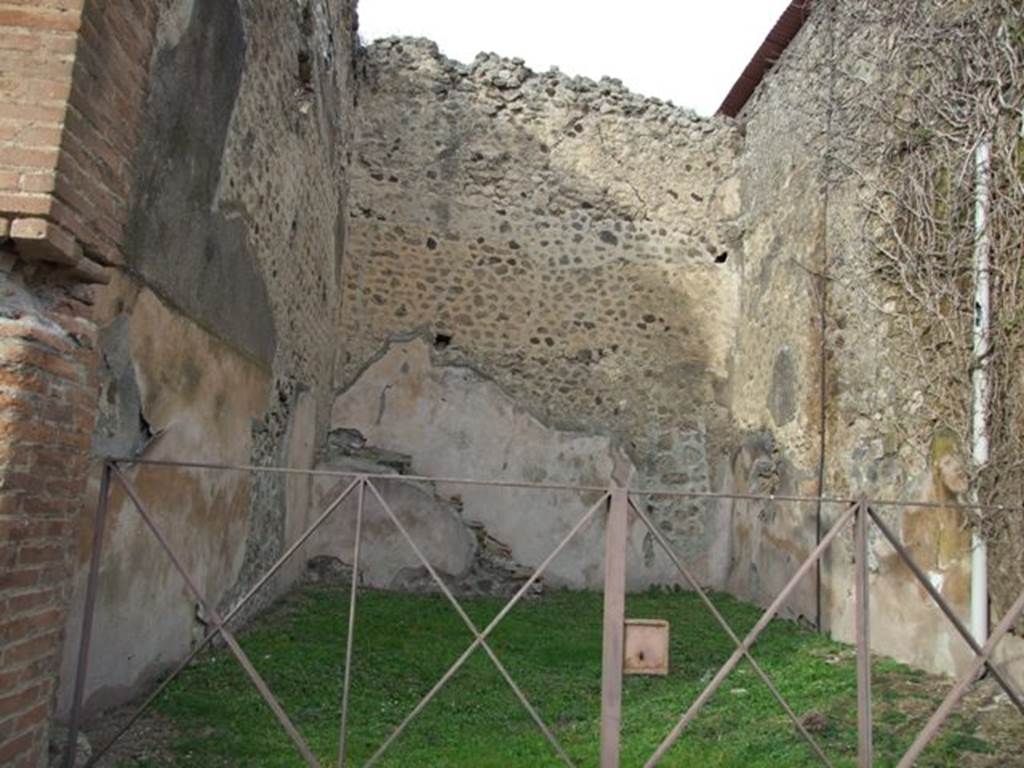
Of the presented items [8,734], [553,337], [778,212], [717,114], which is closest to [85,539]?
[8,734]

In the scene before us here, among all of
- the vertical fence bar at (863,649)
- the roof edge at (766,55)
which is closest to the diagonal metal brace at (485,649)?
the vertical fence bar at (863,649)

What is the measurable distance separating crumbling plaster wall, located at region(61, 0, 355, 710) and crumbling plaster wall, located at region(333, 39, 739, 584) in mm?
1588

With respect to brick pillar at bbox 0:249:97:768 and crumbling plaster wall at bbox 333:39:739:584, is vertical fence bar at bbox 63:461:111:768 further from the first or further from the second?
crumbling plaster wall at bbox 333:39:739:584

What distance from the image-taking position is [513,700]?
14.5 feet

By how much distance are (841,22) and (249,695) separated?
6.91m

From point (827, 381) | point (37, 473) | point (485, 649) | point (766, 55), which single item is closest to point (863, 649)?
point (485, 649)

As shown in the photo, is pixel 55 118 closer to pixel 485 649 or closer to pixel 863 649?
pixel 485 649

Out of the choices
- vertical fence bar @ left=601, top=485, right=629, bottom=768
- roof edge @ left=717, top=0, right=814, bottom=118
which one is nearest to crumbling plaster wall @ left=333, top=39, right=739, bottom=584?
roof edge @ left=717, top=0, right=814, bottom=118

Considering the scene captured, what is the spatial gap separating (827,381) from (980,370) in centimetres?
189

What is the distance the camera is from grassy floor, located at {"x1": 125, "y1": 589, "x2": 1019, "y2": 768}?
11.8 feet

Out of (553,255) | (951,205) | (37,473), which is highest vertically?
(553,255)

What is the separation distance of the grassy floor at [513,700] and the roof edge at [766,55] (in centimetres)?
575

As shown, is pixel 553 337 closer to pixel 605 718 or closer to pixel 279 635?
pixel 279 635

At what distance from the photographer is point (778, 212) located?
8125mm
